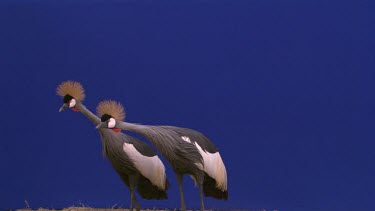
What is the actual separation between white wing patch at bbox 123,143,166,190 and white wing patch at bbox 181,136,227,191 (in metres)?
0.33

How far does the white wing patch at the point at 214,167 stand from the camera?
3.48m

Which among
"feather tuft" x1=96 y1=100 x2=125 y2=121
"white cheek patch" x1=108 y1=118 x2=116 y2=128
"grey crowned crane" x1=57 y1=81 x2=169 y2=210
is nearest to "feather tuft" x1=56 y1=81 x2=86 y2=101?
Answer: "grey crowned crane" x1=57 y1=81 x2=169 y2=210

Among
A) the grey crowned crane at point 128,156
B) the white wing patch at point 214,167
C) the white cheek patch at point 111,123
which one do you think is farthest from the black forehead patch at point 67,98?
the white wing patch at point 214,167

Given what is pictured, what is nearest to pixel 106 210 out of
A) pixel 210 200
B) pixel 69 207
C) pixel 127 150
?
pixel 69 207

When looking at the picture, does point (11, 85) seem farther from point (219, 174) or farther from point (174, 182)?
point (219, 174)

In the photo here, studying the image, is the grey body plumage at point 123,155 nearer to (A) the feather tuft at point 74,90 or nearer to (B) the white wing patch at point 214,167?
(A) the feather tuft at point 74,90

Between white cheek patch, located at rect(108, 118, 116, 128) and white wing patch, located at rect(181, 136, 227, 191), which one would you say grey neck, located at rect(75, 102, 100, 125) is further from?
white wing patch, located at rect(181, 136, 227, 191)

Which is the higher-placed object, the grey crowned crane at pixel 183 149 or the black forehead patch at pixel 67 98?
the black forehead patch at pixel 67 98

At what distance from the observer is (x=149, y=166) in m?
3.62

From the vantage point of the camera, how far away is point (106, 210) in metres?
4.54

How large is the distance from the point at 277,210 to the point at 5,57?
2.56 meters

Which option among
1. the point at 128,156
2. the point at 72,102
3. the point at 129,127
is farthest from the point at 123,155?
the point at 72,102

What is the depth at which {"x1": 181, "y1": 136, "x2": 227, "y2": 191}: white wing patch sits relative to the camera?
3480mm

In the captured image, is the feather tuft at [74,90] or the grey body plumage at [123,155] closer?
the grey body plumage at [123,155]
